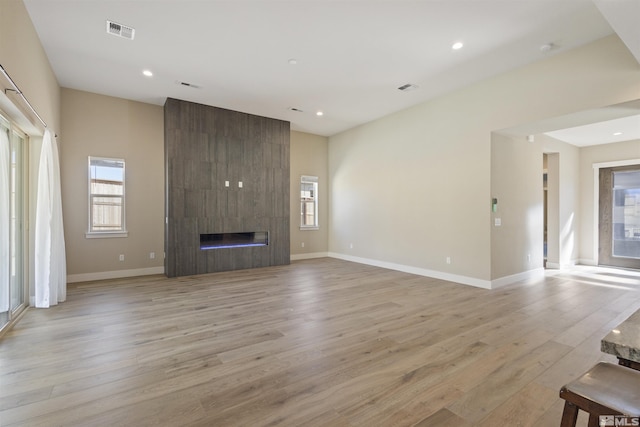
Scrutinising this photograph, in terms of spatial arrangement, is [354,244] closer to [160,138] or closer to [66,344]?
[160,138]

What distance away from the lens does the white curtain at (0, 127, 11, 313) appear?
125 inches

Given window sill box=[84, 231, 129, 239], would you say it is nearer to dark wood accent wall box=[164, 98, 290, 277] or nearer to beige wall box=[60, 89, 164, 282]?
beige wall box=[60, 89, 164, 282]

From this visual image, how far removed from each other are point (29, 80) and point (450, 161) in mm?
6154

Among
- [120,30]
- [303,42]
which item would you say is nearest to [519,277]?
[303,42]

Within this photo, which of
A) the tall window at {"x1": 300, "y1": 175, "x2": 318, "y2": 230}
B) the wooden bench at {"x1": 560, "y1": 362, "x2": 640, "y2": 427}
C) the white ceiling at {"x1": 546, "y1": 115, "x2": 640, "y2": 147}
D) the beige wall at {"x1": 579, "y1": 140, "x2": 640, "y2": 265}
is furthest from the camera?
the tall window at {"x1": 300, "y1": 175, "x2": 318, "y2": 230}

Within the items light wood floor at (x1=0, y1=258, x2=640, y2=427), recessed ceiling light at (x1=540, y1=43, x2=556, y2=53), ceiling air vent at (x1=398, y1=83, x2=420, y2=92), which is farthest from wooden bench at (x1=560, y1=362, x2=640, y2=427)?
ceiling air vent at (x1=398, y1=83, x2=420, y2=92)

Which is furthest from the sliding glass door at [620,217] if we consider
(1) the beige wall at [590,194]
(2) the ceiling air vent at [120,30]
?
(2) the ceiling air vent at [120,30]

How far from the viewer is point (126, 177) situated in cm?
590

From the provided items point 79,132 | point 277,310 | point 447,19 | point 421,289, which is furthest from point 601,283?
point 79,132

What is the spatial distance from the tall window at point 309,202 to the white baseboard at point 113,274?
12.2 ft

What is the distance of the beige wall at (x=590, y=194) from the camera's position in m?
7.18

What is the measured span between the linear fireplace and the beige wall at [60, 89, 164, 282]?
92 centimetres

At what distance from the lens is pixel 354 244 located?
7.81 m

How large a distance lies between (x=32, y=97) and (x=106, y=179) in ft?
8.02
